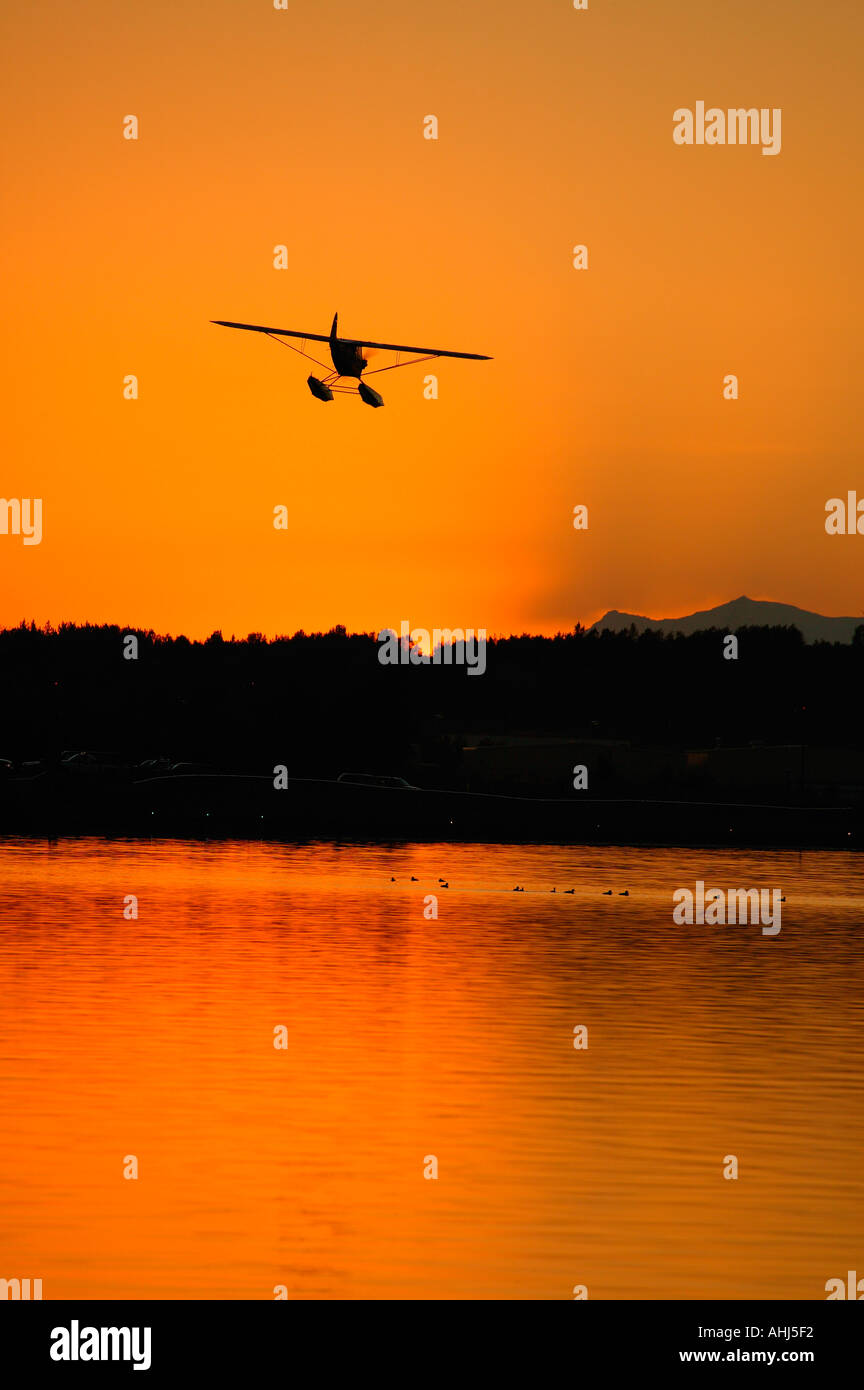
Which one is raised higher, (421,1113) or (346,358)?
(346,358)

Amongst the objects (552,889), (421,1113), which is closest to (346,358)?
(552,889)

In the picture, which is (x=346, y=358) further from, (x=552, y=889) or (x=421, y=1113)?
(x=421, y=1113)

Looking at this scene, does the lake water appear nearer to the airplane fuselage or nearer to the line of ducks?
the line of ducks

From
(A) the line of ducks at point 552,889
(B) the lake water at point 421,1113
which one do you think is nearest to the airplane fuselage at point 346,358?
(A) the line of ducks at point 552,889

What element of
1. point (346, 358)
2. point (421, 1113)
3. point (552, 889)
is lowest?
point (421, 1113)

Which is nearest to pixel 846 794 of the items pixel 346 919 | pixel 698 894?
pixel 698 894
